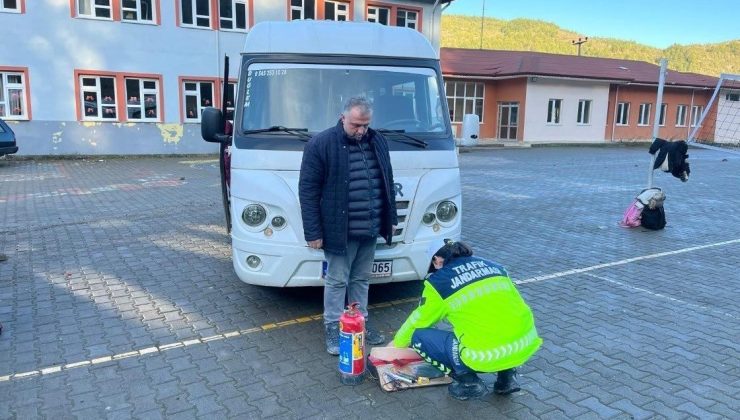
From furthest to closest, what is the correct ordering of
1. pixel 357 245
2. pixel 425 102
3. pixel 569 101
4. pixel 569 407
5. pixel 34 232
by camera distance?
1. pixel 569 101
2. pixel 34 232
3. pixel 425 102
4. pixel 357 245
5. pixel 569 407

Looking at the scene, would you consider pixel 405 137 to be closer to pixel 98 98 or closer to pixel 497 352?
pixel 497 352

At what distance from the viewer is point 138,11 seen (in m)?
21.6

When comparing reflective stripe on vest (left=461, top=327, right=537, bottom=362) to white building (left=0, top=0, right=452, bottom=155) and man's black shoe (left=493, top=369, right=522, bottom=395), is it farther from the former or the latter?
white building (left=0, top=0, right=452, bottom=155)

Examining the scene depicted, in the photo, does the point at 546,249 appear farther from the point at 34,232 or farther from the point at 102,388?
the point at 34,232

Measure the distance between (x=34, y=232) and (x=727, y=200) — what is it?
14.3 metres

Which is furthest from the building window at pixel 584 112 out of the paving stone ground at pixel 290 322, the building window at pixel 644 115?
the paving stone ground at pixel 290 322

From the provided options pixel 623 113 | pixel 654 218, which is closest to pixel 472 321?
pixel 654 218

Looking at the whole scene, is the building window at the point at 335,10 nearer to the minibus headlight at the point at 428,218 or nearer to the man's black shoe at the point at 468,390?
the minibus headlight at the point at 428,218

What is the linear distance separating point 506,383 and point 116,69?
21902mm

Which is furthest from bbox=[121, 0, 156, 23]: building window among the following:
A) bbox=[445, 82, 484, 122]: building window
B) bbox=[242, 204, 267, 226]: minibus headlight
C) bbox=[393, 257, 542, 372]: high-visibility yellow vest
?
bbox=[393, 257, 542, 372]: high-visibility yellow vest

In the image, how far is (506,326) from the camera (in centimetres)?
337

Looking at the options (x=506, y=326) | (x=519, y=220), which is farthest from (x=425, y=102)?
(x=519, y=220)

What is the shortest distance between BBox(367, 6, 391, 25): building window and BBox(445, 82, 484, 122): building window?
7867 mm

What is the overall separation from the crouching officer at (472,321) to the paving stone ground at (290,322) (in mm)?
303
